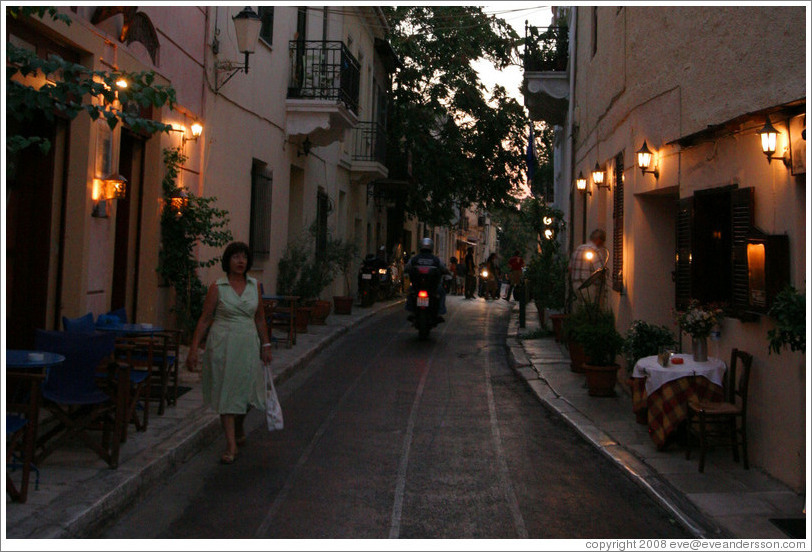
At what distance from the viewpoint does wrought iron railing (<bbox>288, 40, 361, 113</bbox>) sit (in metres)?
16.4

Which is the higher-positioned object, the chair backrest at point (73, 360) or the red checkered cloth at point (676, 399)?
the chair backrest at point (73, 360)

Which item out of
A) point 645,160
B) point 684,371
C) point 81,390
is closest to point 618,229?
point 645,160

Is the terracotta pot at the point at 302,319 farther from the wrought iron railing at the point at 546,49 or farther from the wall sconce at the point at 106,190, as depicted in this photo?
the wrought iron railing at the point at 546,49

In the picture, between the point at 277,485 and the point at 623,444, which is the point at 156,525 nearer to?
the point at 277,485

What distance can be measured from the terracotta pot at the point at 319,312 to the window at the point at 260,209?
4.87 ft

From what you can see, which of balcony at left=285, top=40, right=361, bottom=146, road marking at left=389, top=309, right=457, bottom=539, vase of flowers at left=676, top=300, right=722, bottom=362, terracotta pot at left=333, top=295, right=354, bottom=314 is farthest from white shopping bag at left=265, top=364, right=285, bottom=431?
terracotta pot at left=333, top=295, right=354, bottom=314

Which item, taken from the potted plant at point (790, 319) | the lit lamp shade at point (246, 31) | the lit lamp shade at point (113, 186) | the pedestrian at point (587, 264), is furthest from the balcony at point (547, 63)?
the potted plant at point (790, 319)

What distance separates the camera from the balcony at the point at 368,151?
23641mm

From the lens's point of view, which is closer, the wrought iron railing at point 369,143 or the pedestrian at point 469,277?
the wrought iron railing at point 369,143

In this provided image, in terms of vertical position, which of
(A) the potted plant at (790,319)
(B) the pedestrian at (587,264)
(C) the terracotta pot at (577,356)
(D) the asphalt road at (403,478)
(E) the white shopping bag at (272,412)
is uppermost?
(B) the pedestrian at (587,264)

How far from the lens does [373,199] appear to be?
2766cm

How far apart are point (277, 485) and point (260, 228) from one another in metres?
9.75

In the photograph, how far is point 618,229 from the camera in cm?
1173

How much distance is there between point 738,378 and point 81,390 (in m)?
5.30
